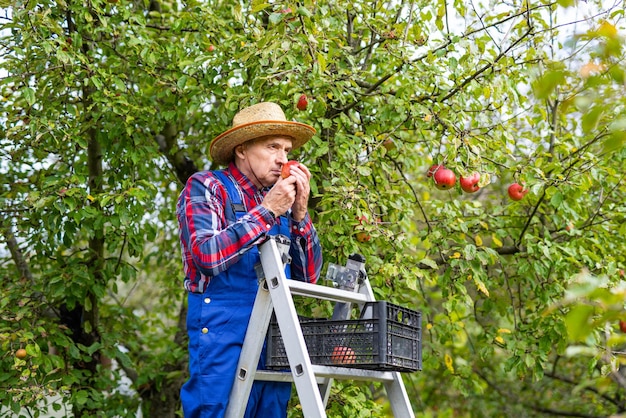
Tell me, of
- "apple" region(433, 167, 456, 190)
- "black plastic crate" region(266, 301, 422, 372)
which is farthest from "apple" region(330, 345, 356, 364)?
"apple" region(433, 167, 456, 190)

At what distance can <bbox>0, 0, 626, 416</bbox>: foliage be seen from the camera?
404 cm

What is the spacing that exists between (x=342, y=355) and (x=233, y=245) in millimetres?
524

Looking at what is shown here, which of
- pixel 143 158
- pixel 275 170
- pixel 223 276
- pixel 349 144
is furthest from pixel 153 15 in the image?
pixel 223 276

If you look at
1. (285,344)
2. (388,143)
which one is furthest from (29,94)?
(285,344)

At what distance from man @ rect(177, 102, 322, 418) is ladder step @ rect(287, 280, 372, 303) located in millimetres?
188

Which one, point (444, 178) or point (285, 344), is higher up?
point (444, 178)

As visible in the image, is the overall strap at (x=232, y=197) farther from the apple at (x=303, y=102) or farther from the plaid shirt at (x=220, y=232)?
the apple at (x=303, y=102)

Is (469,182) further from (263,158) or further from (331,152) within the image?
(263,158)

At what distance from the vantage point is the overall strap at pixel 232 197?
9.61 feet

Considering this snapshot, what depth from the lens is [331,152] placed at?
14.2 feet

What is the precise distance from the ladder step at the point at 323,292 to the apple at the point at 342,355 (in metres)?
0.19

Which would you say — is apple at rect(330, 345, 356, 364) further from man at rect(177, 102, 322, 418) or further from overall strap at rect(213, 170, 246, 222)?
overall strap at rect(213, 170, 246, 222)

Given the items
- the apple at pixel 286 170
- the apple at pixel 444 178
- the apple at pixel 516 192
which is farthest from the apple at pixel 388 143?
the apple at pixel 286 170

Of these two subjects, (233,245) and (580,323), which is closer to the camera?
(580,323)
